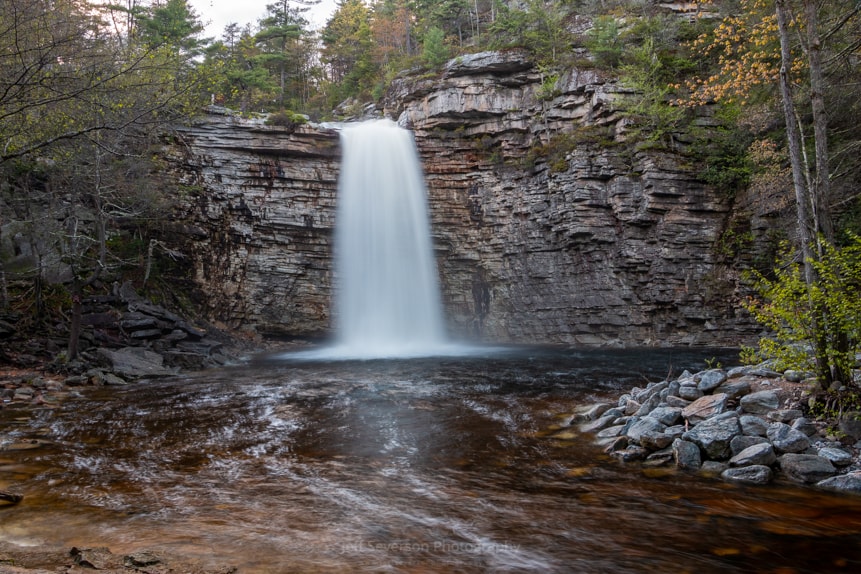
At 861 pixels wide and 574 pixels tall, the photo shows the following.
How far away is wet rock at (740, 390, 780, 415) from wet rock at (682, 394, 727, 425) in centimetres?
29

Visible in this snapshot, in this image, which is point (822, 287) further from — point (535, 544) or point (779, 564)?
point (535, 544)

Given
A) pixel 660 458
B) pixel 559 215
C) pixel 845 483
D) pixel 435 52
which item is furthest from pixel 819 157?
pixel 435 52

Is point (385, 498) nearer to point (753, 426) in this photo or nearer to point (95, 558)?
point (95, 558)

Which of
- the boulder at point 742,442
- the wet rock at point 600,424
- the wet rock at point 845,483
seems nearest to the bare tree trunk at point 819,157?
the boulder at point 742,442

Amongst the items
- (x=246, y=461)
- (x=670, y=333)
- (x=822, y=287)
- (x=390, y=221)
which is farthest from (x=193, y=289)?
(x=822, y=287)

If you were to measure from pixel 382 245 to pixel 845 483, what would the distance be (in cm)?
2119

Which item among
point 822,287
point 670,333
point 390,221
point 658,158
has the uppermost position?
point 658,158

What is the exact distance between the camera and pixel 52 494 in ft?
18.0

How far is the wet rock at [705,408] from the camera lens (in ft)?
24.2

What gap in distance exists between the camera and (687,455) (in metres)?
6.50

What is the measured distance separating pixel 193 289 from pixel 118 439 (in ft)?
54.2

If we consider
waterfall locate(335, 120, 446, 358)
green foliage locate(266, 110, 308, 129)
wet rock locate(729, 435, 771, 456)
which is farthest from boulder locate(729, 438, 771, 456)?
green foliage locate(266, 110, 308, 129)

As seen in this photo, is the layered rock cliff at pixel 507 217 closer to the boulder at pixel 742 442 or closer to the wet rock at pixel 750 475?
the boulder at pixel 742 442

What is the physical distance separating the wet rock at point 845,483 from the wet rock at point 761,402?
5.69ft
